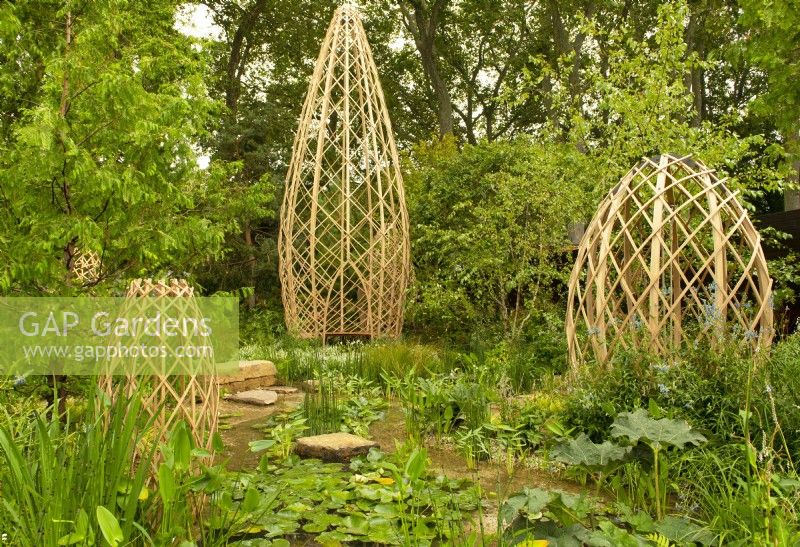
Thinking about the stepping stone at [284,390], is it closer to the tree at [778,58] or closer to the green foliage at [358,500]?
the green foliage at [358,500]

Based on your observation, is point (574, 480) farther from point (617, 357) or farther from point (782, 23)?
point (782, 23)

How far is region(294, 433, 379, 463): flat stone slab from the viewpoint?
120 inches

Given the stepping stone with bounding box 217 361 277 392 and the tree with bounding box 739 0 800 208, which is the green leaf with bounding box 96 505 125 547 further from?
the tree with bounding box 739 0 800 208

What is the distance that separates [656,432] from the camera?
7.32 feet

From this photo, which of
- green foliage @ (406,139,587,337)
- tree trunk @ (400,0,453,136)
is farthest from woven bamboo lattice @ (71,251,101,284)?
tree trunk @ (400,0,453,136)

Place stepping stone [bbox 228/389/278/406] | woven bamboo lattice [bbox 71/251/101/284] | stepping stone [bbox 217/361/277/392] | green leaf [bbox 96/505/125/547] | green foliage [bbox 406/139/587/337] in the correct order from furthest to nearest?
1. green foliage [bbox 406/139/587/337]
2. stepping stone [bbox 217/361/277/392]
3. stepping stone [bbox 228/389/278/406]
4. woven bamboo lattice [bbox 71/251/101/284]
5. green leaf [bbox 96/505/125/547]

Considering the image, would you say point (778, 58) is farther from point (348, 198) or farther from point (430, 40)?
point (430, 40)

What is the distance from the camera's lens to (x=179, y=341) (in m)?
2.40

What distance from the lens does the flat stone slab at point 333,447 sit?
10.0 ft

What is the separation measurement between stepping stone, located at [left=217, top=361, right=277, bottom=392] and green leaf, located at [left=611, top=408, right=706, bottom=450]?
3542mm

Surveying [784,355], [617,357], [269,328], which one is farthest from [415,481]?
[269,328]

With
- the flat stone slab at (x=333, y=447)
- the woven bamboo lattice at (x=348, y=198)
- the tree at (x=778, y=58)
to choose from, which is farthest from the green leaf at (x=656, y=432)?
the woven bamboo lattice at (x=348, y=198)

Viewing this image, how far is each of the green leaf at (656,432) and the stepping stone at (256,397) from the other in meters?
2.99

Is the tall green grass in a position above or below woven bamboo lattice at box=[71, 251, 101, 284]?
below
